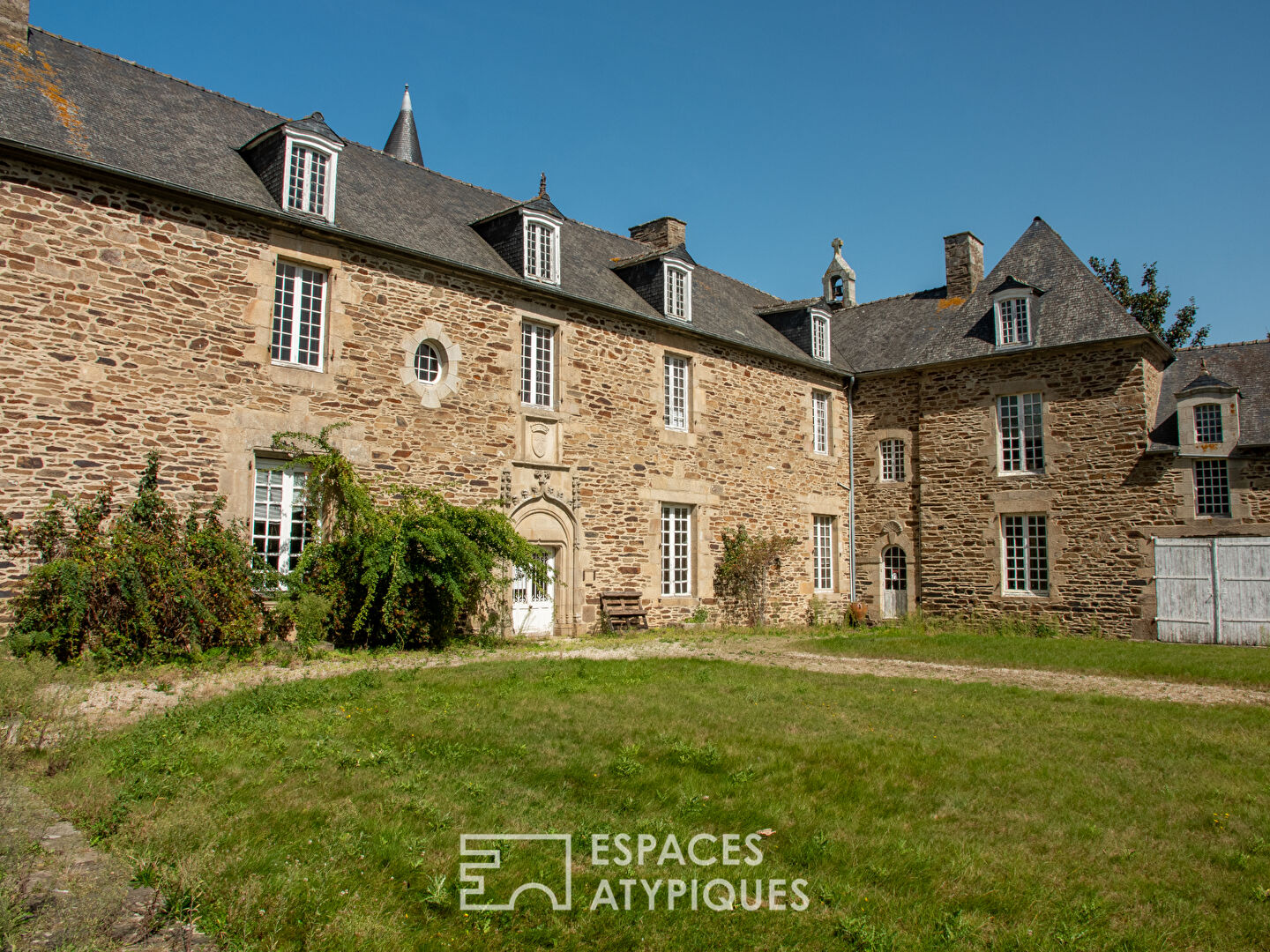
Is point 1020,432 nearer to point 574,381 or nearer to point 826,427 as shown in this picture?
point 826,427

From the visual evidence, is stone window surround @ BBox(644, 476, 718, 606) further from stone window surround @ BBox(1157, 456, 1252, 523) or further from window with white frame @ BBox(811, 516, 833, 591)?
stone window surround @ BBox(1157, 456, 1252, 523)

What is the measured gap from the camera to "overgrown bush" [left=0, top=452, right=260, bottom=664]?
364 inches

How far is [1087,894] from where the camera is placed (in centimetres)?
393

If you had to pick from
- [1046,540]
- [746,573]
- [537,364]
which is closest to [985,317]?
[1046,540]

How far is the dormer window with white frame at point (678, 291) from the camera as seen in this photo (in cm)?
1741

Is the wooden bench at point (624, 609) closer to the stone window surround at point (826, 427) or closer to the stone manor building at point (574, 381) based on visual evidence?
the stone manor building at point (574, 381)

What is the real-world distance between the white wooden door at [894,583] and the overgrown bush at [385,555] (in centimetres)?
1076

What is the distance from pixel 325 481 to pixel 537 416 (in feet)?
12.8

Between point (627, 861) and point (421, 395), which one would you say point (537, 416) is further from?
point (627, 861)

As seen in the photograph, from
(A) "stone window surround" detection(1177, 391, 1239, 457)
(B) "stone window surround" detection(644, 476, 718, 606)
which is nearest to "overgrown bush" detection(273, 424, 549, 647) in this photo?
(B) "stone window surround" detection(644, 476, 718, 606)

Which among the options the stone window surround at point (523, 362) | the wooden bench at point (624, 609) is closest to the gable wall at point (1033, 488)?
the wooden bench at point (624, 609)

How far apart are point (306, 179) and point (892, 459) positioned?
46.8 ft

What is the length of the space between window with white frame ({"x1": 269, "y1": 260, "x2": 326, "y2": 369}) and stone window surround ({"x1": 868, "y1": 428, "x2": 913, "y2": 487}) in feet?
44.3

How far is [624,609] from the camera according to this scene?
51.4ft
